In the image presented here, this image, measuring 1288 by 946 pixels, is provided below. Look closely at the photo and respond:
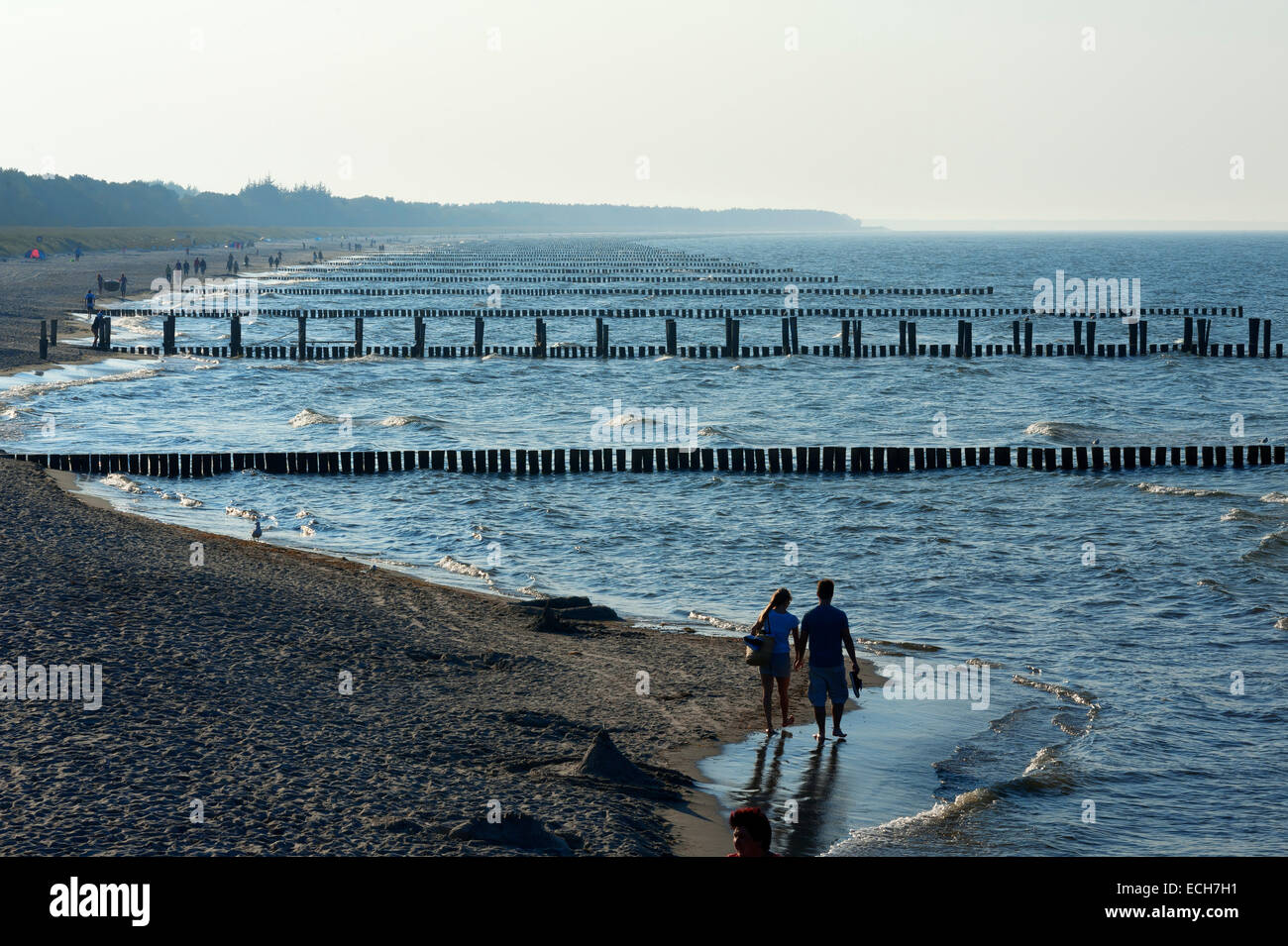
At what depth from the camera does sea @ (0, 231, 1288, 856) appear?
12.7 m

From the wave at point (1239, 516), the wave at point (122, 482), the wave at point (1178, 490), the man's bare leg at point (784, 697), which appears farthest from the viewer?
the wave at point (1178, 490)

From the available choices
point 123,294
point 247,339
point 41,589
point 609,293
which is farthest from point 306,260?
point 41,589

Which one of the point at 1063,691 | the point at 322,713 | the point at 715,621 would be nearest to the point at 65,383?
the point at 715,621

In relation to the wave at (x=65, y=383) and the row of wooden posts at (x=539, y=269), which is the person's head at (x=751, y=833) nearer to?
the wave at (x=65, y=383)

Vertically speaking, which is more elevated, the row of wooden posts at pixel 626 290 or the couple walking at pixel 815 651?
the row of wooden posts at pixel 626 290

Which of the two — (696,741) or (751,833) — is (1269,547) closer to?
(696,741)

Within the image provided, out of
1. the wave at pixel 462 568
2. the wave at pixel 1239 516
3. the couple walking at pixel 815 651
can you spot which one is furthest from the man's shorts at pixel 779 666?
the wave at pixel 1239 516

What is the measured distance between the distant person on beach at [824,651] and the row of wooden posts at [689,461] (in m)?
18.0

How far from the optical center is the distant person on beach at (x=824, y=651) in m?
13.6

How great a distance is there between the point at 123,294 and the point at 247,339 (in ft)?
89.4

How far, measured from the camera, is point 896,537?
25.5 metres

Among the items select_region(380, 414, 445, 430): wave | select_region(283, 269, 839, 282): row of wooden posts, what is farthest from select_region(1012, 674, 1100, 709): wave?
select_region(283, 269, 839, 282): row of wooden posts

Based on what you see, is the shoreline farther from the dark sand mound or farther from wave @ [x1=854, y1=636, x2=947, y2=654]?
the dark sand mound

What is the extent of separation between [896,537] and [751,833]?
1906 centimetres
